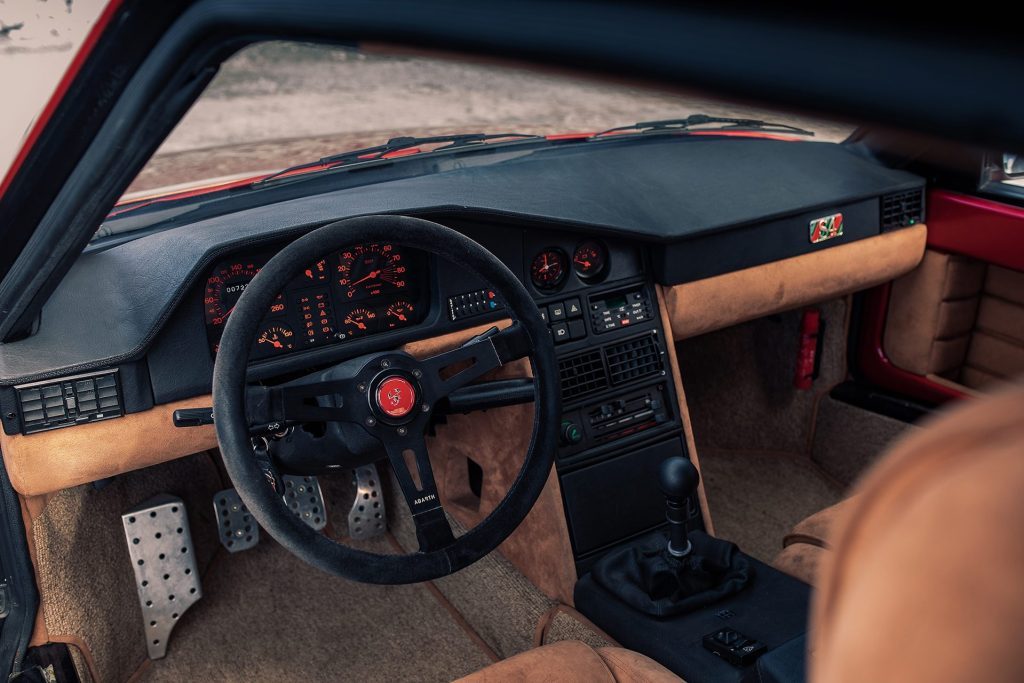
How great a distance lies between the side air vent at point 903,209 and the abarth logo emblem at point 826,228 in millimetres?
177

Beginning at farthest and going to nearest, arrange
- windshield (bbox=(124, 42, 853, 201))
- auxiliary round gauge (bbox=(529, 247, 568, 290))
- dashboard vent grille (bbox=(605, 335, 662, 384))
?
windshield (bbox=(124, 42, 853, 201)) < dashboard vent grille (bbox=(605, 335, 662, 384)) < auxiliary round gauge (bbox=(529, 247, 568, 290))

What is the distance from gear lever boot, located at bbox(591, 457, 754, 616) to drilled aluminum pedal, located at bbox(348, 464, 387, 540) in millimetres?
961

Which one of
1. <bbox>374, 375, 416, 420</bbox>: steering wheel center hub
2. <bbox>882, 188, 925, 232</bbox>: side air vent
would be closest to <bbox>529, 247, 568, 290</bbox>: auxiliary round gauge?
<bbox>374, 375, 416, 420</bbox>: steering wheel center hub

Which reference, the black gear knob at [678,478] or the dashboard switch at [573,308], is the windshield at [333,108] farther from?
the black gear knob at [678,478]

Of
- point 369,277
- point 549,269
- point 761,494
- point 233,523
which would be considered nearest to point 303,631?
point 233,523

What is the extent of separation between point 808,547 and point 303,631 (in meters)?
1.40

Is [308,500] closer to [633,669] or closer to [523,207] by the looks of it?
[523,207]

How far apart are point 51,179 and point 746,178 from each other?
6.27 ft

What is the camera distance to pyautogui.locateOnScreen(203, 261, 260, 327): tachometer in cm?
198

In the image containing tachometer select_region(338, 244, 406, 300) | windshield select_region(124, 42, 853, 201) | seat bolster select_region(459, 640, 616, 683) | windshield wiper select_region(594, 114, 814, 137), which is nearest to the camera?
seat bolster select_region(459, 640, 616, 683)

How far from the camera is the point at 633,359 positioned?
2.48 metres

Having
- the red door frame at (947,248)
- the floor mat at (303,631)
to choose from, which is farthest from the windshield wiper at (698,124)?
the floor mat at (303,631)

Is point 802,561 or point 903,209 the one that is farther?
point 903,209

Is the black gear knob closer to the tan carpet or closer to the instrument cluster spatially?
the instrument cluster
